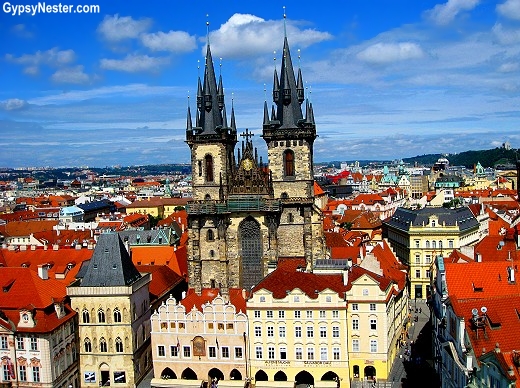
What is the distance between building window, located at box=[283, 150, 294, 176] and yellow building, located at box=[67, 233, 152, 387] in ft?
87.0

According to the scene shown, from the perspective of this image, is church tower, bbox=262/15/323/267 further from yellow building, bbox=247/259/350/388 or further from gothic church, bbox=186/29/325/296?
yellow building, bbox=247/259/350/388

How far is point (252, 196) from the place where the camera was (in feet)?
279

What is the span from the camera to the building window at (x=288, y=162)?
84875 mm

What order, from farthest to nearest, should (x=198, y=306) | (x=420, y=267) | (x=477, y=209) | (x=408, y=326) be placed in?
(x=477, y=209)
(x=420, y=267)
(x=408, y=326)
(x=198, y=306)

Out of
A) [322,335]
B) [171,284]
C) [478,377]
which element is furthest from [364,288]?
[171,284]

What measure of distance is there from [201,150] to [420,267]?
4239 centimetres

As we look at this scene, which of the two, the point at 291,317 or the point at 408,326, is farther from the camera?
the point at 408,326

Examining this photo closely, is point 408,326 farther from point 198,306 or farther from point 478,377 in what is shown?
point 478,377

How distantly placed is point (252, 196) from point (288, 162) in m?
6.64

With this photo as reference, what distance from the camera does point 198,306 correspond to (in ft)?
227

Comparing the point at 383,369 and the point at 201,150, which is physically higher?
the point at 201,150

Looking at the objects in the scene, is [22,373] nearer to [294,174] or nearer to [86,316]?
[86,316]

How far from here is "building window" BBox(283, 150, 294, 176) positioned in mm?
84875

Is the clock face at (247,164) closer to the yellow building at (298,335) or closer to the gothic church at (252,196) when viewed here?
the gothic church at (252,196)
